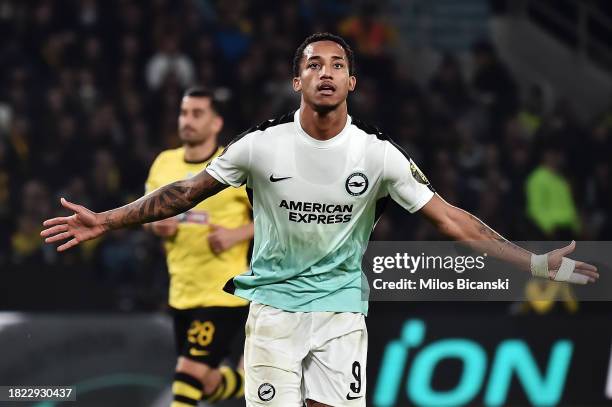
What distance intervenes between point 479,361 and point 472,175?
14.7ft

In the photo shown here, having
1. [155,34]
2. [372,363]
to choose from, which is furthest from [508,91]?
Answer: [372,363]

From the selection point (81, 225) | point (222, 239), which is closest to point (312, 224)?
point (81, 225)

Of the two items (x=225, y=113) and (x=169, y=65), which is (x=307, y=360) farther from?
(x=169, y=65)

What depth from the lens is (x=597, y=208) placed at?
13992 millimetres

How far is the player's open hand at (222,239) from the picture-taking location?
7820 mm

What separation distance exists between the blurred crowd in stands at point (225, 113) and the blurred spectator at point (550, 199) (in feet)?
0.04

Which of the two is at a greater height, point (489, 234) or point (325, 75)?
point (325, 75)

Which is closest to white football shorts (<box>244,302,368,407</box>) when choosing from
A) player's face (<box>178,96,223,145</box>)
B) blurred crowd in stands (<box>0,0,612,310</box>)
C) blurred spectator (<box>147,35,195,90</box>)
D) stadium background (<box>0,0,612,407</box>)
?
player's face (<box>178,96,223,145</box>)

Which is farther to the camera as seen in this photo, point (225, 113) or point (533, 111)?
point (533, 111)

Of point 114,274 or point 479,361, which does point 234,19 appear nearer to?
point 114,274

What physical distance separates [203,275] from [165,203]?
229 centimetres

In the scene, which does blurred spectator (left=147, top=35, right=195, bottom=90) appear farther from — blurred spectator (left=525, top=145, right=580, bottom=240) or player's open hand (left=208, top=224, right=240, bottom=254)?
player's open hand (left=208, top=224, right=240, bottom=254)

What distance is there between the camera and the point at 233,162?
5664mm

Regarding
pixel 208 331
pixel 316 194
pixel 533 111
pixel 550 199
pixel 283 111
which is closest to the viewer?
pixel 316 194
